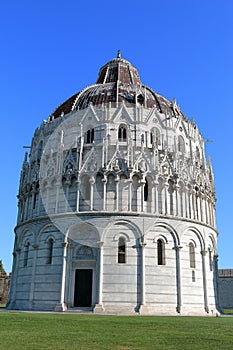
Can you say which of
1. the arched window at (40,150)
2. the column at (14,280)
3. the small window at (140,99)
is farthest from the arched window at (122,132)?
the column at (14,280)

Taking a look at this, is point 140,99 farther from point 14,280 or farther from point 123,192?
point 14,280

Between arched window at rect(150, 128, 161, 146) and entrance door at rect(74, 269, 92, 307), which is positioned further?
arched window at rect(150, 128, 161, 146)

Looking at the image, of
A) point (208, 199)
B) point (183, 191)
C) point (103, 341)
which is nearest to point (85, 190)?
point (183, 191)

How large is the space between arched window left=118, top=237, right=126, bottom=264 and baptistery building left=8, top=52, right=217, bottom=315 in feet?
0.27

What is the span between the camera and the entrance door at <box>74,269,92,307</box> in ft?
96.1

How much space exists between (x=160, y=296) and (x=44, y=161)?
17105mm

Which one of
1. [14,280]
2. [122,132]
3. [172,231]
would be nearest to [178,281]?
[172,231]

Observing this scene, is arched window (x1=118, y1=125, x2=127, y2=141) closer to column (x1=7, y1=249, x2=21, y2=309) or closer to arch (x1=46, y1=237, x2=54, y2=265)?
arch (x1=46, y1=237, x2=54, y2=265)

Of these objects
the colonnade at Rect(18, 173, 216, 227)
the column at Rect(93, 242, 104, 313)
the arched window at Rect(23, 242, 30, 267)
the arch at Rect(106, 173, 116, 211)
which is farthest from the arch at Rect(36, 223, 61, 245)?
the arch at Rect(106, 173, 116, 211)

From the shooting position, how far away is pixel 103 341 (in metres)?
10.9

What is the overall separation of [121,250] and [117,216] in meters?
2.85

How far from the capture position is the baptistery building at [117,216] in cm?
2944

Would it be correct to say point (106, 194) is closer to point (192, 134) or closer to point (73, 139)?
point (73, 139)

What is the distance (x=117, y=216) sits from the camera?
3056 centimetres
